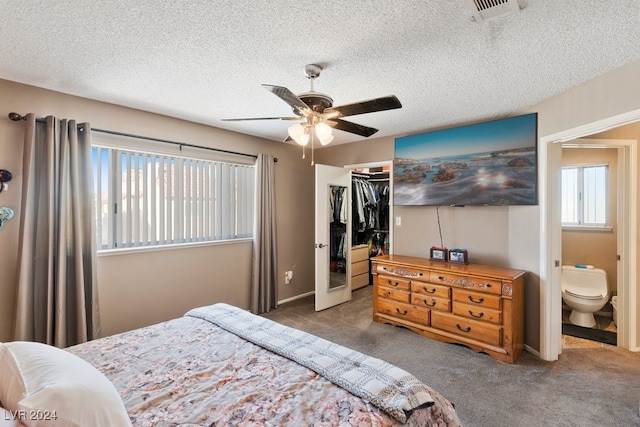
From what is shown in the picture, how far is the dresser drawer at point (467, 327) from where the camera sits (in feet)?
8.91

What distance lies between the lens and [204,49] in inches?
72.4

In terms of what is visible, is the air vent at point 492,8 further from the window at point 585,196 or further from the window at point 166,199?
the window at point 585,196

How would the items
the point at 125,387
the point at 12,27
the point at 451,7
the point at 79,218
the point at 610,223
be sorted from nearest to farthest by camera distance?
the point at 125,387
the point at 451,7
the point at 12,27
the point at 79,218
the point at 610,223

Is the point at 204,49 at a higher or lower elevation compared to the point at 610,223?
higher

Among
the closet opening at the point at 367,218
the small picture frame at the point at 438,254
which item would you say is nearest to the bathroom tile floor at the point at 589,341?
the small picture frame at the point at 438,254

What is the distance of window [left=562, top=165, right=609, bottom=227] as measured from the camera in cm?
372

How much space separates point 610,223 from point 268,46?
448cm

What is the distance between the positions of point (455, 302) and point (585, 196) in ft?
8.39

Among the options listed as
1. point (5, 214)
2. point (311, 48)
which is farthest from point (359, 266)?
point (5, 214)

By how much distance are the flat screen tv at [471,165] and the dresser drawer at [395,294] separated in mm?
1112

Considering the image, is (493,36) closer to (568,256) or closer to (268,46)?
(268,46)

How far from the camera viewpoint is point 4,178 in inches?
89.5

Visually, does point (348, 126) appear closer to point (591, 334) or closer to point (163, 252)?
point (163, 252)

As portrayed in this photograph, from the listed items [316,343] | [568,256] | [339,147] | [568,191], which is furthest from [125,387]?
[568,191]
